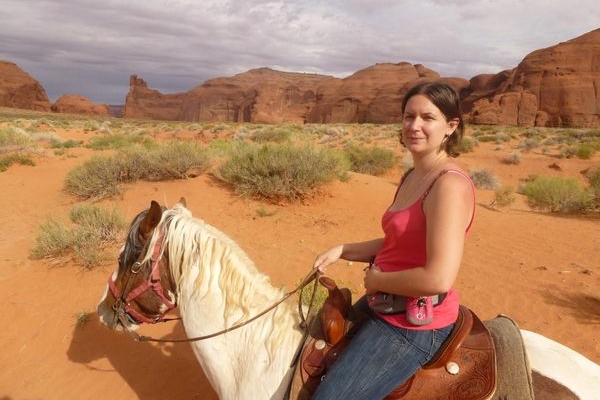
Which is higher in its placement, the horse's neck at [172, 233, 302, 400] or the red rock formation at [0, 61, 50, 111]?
the red rock formation at [0, 61, 50, 111]

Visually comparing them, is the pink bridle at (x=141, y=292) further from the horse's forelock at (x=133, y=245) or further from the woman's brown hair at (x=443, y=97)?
the woman's brown hair at (x=443, y=97)

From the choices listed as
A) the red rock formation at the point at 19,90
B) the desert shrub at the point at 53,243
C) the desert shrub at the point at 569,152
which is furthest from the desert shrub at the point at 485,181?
the red rock formation at the point at 19,90

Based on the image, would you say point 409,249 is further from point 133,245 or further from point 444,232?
point 133,245

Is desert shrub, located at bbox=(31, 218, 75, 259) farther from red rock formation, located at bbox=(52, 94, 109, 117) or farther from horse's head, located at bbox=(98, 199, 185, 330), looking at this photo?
red rock formation, located at bbox=(52, 94, 109, 117)

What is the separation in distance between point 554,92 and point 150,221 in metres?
68.0

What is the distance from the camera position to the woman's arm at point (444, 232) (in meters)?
1.38

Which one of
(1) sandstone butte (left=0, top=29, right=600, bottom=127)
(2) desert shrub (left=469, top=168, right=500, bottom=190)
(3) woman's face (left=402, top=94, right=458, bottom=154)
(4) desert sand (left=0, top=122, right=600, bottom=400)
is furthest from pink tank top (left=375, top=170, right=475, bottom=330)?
(1) sandstone butte (left=0, top=29, right=600, bottom=127)

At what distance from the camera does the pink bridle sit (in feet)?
6.72

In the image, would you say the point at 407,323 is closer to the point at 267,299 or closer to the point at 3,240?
the point at 267,299

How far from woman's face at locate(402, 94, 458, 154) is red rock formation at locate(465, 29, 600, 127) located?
60182 millimetres

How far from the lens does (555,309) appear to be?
487cm

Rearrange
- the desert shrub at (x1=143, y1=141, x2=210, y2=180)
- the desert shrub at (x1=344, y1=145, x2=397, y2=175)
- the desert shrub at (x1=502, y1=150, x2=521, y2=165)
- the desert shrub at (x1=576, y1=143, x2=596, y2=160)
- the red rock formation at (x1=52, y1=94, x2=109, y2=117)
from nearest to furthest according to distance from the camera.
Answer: the desert shrub at (x1=143, y1=141, x2=210, y2=180)
the desert shrub at (x1=344, y1=145, x2=397, y2=175)
the desert shrub at (x1=502, y1=150, x2=521, y2=165)
the desert shrub at (x1=576, y1=143, x2=596, y2=160)
the red rock formation at (x1=52, y1=94, x2=109, y2=117)

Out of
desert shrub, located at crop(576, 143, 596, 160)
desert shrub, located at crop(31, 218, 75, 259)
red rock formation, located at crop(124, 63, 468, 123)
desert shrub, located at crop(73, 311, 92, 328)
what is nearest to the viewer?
desert shrub, located at crop(73, 311, 92, 328)

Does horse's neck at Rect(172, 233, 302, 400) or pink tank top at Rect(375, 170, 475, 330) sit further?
horse's neck at Rect(172, 233, 302, 400)
